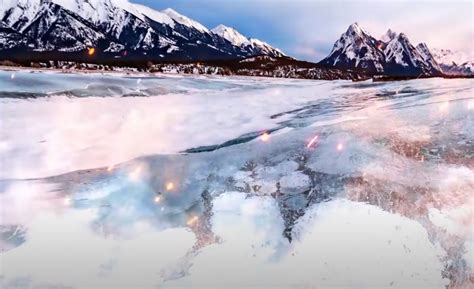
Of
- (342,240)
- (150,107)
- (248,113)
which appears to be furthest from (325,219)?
(150,107)

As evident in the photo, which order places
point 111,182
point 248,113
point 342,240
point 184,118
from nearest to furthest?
point 342,240 < point 111,182 < point 184,118 < point 248,113

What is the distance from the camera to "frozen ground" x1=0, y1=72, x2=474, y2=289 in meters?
4.76

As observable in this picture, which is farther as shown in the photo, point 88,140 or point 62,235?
point 88,140

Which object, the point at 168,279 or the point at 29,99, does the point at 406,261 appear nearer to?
the point at 168,279

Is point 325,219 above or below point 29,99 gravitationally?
below

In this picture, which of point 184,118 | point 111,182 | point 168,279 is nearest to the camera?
point 168,279

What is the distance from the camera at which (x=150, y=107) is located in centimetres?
1376

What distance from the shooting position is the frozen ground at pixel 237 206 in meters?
4.76

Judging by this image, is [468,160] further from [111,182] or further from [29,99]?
[29,99]

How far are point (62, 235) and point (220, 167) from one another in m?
2.97

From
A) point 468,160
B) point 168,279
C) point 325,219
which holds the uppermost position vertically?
point 468,160

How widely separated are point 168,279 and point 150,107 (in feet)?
32.0

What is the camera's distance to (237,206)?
6.04 m

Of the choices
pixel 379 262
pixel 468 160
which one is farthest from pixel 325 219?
pixel 468 160
